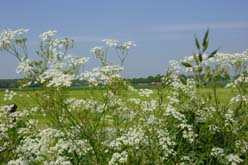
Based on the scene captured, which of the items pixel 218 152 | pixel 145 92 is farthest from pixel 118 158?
pixel 218 152

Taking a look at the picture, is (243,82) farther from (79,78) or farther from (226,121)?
(79,78)

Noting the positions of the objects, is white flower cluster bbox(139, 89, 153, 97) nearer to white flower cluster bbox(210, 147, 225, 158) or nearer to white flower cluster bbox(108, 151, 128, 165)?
white flower cluster bbox(108, 151, 128, 165)

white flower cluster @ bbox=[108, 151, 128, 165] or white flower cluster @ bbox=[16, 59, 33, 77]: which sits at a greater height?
white flower cluster @ bbox=[16, 59, 33, 77]

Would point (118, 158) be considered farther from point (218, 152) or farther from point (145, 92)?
point (218, 152)

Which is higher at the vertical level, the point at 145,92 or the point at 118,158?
the point at 145,92

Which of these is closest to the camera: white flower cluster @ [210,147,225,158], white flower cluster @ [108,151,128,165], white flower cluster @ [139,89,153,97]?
white flower cluster @ [108,151,128,165]

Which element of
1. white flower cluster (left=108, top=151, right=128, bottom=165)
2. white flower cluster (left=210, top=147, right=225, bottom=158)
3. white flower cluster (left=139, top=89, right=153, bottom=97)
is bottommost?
white flower cluster (left=210, top=147, right=225, bottom=158)

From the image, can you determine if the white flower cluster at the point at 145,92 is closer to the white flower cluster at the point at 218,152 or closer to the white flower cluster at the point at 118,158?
the white flower cluster at the point at 118,158

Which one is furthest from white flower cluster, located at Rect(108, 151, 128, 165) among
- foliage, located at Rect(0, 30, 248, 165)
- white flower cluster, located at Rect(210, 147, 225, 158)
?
white flower cluster, located at Rect(210, 147, 225, 158)

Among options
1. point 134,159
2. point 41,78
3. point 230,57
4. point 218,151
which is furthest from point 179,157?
point 41,78

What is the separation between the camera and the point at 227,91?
205 inches

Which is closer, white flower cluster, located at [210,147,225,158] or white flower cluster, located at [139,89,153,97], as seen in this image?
white flower cluster, located at [210,147,225,158]

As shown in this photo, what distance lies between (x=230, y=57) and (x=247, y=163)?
1.17 meters

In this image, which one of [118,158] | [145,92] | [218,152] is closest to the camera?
[118,158]
